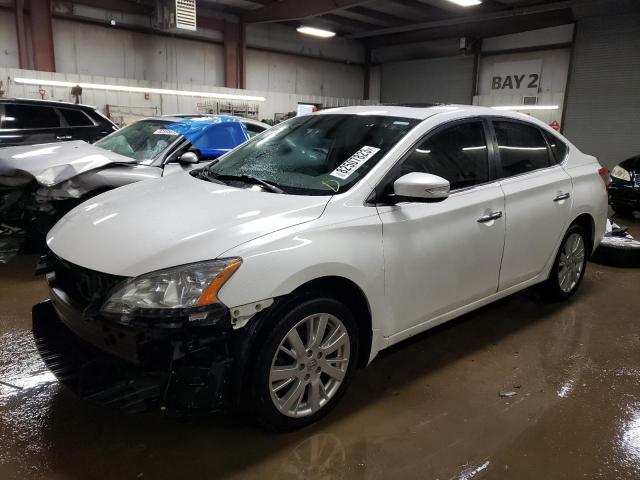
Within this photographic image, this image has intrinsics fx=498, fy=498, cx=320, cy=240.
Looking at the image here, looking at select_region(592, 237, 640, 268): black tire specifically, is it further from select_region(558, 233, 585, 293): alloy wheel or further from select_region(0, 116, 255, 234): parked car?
select_region(0, 116, 255, 234): parked car

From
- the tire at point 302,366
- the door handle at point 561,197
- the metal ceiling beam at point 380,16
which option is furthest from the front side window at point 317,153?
the metal ceiling beam at point 380,16

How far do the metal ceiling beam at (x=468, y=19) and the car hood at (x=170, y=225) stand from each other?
503 inches

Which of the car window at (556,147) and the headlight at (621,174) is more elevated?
the car window at (556,147)

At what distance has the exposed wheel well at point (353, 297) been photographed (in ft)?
6.91

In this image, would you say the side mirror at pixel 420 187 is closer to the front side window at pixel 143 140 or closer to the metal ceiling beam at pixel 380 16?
the front side window at pixel 143 140

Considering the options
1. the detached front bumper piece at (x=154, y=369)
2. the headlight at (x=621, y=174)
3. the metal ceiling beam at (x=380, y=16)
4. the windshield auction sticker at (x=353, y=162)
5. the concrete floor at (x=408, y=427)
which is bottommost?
the concrete floor at (x=408, y=427)

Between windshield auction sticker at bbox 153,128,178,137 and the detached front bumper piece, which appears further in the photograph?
windshield auction sticker at bbox 153,128,178,137

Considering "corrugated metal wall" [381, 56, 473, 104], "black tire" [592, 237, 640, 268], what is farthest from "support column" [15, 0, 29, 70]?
"black tire" [592, 237, 640, 268]

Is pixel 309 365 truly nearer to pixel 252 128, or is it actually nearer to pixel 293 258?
pixel 293 258

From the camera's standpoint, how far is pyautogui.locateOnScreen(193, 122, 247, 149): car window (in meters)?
5.38

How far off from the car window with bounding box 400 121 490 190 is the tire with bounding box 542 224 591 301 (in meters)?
1.12

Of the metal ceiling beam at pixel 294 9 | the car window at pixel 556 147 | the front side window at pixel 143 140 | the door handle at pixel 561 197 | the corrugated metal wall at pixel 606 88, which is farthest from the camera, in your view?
the corrugated metal wall at pixel 606 88

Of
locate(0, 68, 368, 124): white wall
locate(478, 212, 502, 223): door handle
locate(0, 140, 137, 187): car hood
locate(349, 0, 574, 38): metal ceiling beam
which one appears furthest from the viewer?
locate(349, 0, 574, 38): metal ceiling beam

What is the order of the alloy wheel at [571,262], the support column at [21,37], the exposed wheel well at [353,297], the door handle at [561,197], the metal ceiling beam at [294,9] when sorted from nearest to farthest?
the exposed wheel well at [353,297]
the door handle at [561,197]
the alloy wheel at [571,262]
the support column at [21,37]
the metal ceiling beam at [294,9]
